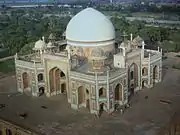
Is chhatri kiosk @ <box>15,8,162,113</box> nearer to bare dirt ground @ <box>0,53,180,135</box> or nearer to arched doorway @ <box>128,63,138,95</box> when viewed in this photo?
arched doorway @ <box>128,63,138,95</box>

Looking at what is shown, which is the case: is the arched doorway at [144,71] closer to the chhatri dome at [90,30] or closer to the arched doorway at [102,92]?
the chhatri dome at [90,30]

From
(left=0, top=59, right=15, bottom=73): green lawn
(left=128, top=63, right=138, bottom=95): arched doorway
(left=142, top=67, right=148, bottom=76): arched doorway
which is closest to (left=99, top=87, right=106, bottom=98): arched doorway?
(left=128, top=63, right=138, bottom=95): arched doorway

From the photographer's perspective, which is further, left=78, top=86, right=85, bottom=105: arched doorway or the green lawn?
the green lawn

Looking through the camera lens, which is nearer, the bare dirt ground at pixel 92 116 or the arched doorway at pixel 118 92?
the bare dirt ground at pixel 92 116

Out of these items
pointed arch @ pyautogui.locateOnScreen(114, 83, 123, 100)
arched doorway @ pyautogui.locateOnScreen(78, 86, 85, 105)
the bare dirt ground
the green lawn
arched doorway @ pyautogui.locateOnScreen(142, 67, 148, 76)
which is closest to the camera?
the bare dirt ground

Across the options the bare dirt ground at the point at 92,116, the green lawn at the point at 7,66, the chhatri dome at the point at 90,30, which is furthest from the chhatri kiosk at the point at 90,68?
the green lawn at the point at 7,66

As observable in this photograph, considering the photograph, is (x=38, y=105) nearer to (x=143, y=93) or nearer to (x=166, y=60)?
(x=143, y=93)

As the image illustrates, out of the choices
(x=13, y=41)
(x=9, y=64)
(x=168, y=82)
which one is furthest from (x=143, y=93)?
(x=13, y=41)
